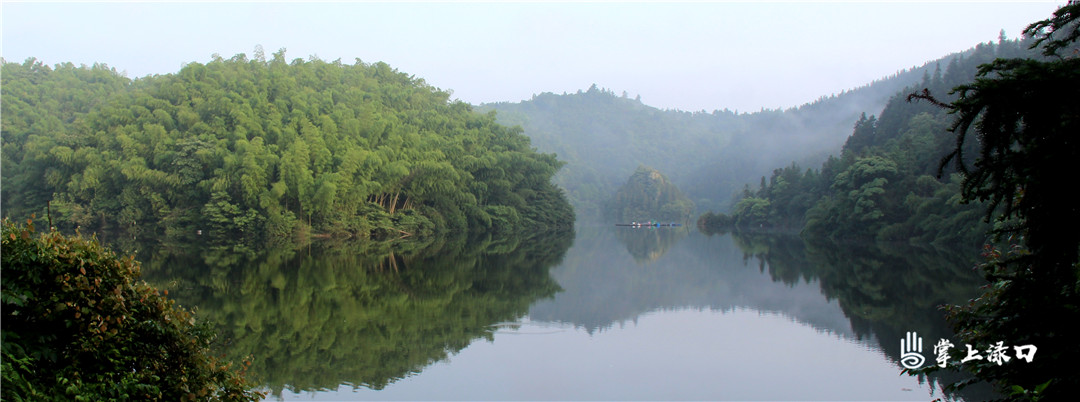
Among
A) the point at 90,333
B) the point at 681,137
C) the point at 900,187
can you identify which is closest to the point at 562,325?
the point at 90,333

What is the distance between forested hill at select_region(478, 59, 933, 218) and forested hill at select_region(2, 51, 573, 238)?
2340 inches

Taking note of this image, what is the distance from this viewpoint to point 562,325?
11.6 meters

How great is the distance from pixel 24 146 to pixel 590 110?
5241 inches

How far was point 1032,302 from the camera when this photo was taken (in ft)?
11.6

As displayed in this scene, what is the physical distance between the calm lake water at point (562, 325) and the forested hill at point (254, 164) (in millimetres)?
11794

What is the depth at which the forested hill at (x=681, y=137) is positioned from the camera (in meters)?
116

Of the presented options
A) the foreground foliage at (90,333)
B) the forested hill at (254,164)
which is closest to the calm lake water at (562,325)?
the foreground foliage at (90,333)

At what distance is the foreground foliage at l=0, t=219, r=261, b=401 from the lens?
11.7ft

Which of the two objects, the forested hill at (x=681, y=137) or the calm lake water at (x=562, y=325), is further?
the forested hill at (x=681, y=137)

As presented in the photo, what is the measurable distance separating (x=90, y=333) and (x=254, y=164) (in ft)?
99.1

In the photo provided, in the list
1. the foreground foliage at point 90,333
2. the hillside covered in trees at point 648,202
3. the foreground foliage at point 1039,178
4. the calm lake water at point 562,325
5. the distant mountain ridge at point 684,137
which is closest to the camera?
the foreground foliage at point 1039,178

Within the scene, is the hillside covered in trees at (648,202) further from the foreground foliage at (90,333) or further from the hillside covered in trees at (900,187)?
the foreground foliage at (90,333)

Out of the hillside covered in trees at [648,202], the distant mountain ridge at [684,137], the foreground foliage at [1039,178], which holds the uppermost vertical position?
the distant mountain ridge at [684,137]

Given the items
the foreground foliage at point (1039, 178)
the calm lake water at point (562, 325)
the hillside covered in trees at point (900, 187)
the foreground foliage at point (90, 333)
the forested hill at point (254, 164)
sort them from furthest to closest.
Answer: the forested hill at point (254, 164), the hillside covered in trees at point (900, 187), the calm lake water at point (562, 325), the foreground foliage at point (90, 333), the foreground foliage at point (1039, 178)
